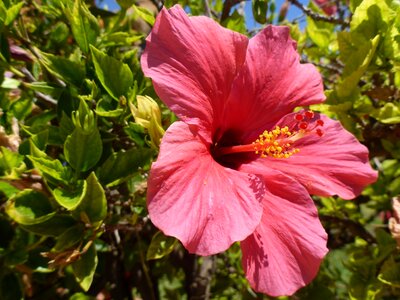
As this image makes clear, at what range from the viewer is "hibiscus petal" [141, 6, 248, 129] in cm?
107

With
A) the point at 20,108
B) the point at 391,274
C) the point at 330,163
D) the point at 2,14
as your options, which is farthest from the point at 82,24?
the point at 391,274

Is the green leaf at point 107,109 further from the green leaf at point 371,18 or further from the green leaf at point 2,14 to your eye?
the green leaf at point 371,18

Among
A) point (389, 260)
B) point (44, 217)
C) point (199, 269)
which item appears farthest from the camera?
point (199, 269)

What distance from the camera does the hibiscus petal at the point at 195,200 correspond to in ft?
3.16

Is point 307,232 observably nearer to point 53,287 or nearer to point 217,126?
point 217,126

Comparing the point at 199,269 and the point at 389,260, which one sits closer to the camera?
the point at 389,260

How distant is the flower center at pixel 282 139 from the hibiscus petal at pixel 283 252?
18 cm

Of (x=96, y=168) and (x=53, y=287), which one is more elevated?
(x=96, y=168)

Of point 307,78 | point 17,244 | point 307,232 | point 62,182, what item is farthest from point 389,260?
point 17,244

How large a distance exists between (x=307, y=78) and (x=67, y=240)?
0.83 metres

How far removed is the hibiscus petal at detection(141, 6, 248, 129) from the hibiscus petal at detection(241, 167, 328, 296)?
1.10 feet

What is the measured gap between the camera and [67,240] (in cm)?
110

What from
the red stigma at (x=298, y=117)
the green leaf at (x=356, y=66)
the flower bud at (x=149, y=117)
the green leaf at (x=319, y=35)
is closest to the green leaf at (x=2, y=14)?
the flower bud at (x=149, y=117)

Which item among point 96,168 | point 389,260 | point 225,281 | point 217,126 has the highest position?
point 217,126
